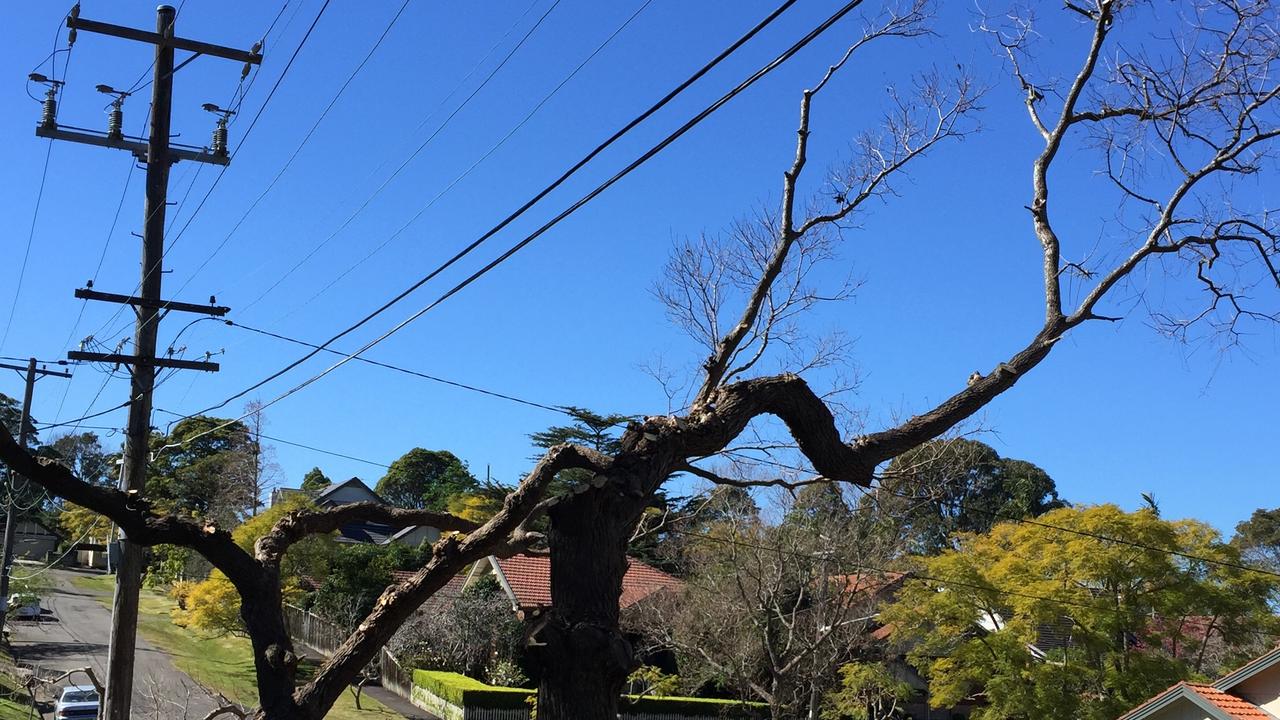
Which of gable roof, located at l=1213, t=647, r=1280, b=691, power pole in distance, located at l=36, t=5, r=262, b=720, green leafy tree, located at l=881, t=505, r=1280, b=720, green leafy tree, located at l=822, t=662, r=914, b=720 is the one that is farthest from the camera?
green leafy tree, located at l=822, t=662, r=914, b=720

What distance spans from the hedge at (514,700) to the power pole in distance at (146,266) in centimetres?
1732

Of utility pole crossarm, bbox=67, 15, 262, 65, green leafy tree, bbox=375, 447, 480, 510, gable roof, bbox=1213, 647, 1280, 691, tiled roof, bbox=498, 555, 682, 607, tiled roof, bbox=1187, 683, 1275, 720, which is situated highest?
green leafy tree, bbox=375, 447, 480, 510

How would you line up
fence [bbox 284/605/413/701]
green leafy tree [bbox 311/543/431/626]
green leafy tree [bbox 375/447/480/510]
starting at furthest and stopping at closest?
green leafy tree [bbox 375/447/480/510], green leafy tree [bbox 311/543/431/626], fence [bbox 284/605/413/701]

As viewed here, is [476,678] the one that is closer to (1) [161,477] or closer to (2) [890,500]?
(2) [890,500]

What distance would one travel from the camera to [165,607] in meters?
56.9

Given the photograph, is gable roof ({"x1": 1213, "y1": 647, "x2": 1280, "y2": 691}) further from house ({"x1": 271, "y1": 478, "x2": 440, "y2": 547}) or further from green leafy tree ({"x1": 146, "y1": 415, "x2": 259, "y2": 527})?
green leafy tree ({"x1": 146, "y1": 415, "x2": 259, "y2": 527})

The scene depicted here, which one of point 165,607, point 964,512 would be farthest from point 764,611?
point 165,607

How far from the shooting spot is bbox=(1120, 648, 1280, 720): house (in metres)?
17.7

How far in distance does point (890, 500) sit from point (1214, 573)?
7605mm

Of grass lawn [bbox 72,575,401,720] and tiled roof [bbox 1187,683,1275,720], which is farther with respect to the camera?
grass lawn [bbox 72,575,401,720]

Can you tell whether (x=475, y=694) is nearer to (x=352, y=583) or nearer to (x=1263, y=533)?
(x=352, y=583)

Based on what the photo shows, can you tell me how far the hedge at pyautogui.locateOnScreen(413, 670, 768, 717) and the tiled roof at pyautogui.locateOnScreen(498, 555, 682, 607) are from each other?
3017mm

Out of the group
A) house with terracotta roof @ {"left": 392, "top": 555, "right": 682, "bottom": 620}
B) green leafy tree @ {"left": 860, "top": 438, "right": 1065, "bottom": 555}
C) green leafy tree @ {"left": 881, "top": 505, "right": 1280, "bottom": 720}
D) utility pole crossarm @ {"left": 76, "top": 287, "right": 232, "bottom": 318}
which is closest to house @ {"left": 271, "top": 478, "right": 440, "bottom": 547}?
house with terracotta roof @ {"left": 392, "top": 555, "right": 682, "bottom": 620}

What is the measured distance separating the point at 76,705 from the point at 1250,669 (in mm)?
25571
